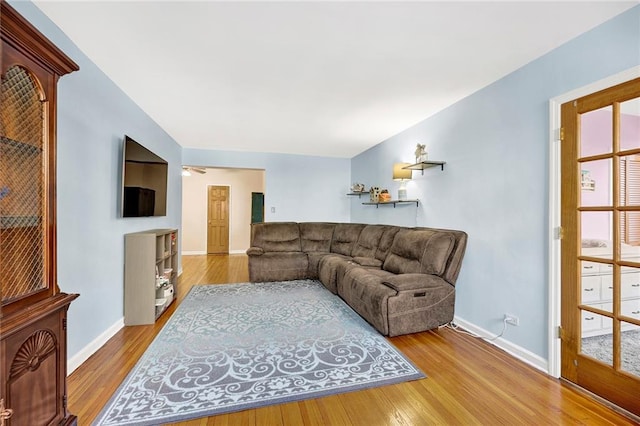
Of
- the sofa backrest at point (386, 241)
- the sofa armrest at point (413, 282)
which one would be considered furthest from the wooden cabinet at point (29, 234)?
the sofa backrest at point (386, 241)

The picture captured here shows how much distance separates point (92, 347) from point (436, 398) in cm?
261

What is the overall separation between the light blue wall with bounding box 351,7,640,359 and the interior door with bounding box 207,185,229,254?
5.80m

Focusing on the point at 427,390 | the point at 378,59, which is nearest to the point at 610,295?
the point at 427,390

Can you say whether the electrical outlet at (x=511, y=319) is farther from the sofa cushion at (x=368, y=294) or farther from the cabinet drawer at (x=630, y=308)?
the sofa cushion at (x=368, y=294)

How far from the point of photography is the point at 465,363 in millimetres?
2111

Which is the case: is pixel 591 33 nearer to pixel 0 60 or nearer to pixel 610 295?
pixel 610 295

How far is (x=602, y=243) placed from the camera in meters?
1.74

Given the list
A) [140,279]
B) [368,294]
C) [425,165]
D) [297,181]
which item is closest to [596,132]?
[425,165]

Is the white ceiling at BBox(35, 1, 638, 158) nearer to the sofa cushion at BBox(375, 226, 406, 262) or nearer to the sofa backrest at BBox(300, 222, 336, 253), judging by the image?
the sofa cushion at BBox(375, 226, 406, 262)

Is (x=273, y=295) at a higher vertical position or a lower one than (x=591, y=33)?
lower

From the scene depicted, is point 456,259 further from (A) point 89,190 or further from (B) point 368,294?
(A) point 89,190

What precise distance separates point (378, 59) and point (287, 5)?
2.79ft

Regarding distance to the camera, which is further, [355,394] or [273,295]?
[273,295]

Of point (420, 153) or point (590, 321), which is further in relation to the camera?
point (420, 153)
